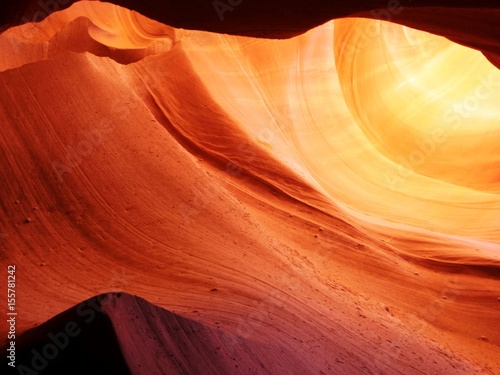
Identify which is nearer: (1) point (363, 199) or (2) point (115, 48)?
(1) point (363, 199)

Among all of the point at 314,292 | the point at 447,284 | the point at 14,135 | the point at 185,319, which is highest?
the point at 14,135

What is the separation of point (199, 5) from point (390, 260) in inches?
108

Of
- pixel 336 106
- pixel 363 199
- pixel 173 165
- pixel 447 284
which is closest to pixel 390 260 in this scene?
pixel 447 284

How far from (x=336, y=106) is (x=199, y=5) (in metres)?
3.73

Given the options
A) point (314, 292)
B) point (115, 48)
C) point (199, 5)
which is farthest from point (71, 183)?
point (115, 48)

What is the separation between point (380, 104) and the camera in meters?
7.30

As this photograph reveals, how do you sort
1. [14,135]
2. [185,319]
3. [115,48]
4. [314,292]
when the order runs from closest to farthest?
[185,319] → [314,292] → [14,135] → [115,48]

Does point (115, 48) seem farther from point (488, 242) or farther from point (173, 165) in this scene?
point (488, 242)

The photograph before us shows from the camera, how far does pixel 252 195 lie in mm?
3971

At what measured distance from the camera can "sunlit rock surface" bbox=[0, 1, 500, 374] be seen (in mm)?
2332

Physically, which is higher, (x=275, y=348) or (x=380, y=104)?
(x=380, y=104)

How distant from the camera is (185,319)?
1.87 metres

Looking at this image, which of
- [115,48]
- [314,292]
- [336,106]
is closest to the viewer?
[314,292]

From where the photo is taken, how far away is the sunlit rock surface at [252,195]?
2.33 metres
